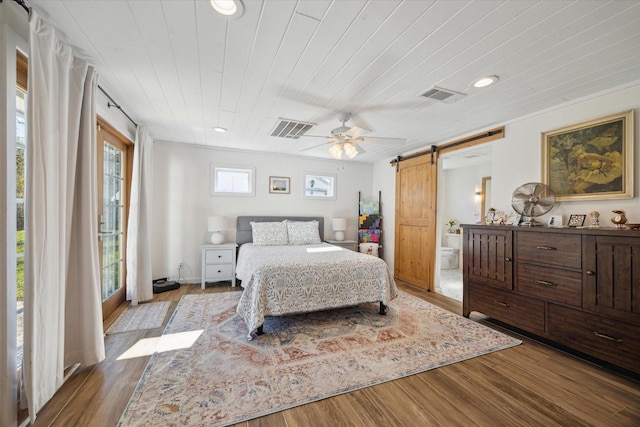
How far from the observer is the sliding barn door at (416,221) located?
430 centimetres

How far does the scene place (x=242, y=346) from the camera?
238cm

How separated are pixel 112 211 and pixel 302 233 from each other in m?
2.71

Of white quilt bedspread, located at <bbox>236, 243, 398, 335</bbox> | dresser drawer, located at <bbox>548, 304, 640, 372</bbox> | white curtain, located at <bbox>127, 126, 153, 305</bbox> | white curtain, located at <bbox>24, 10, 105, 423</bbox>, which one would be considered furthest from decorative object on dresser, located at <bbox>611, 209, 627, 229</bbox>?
white curtain, located at <bbox>127, 126, 153, 305</bbox>

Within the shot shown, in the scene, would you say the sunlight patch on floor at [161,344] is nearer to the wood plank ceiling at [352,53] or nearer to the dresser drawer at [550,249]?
the wood plank ceiling at [352,53]

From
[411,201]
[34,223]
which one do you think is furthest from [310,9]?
[411,201]

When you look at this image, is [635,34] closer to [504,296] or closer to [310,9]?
[310,9]

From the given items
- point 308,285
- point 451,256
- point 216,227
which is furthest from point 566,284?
point 216,227

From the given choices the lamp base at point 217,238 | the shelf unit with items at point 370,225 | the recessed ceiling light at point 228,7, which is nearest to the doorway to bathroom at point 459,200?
the shelf unit with items at point 370,225

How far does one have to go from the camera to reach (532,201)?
2.83 m

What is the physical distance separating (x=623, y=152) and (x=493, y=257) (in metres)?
1.42

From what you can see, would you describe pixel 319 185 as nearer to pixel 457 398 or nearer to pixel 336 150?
pixel 336 150

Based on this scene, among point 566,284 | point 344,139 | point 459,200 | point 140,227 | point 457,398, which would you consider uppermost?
point 344,139

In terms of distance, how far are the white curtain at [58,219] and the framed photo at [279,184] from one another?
317 centimetres

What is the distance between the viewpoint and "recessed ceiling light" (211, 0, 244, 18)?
1.44m
